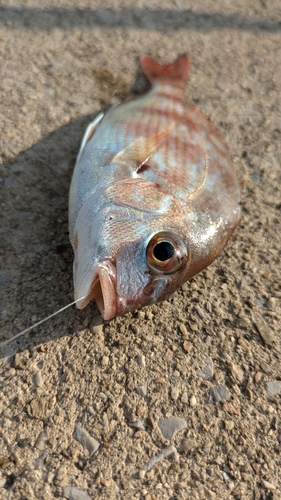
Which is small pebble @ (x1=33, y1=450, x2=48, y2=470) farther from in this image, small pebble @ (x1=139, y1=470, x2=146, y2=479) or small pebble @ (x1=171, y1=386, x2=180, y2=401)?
small pebble @ (x1=171, y1=386, x2=180, y2=401)

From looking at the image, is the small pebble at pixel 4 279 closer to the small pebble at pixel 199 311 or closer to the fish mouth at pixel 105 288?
the fish mouth at pixel 105 288

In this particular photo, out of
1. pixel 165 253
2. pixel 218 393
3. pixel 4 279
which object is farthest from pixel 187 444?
pixel 4 279

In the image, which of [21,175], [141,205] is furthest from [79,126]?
[141,205]

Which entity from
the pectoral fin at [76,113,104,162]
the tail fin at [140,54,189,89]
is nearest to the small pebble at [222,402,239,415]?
the pectoral fin at [76,113,104,162]

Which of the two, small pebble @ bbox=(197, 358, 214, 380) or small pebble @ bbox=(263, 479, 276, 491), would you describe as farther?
small pebble @ bbox=(197, 358, 214, 380)

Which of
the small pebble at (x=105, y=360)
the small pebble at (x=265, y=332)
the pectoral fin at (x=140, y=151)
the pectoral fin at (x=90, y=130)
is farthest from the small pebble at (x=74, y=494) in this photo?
the pectoral fin at (x=90, y=130)

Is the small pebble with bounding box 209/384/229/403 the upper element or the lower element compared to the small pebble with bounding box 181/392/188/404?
lower

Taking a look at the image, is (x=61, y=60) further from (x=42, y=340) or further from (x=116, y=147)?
(x=42, y=340)
